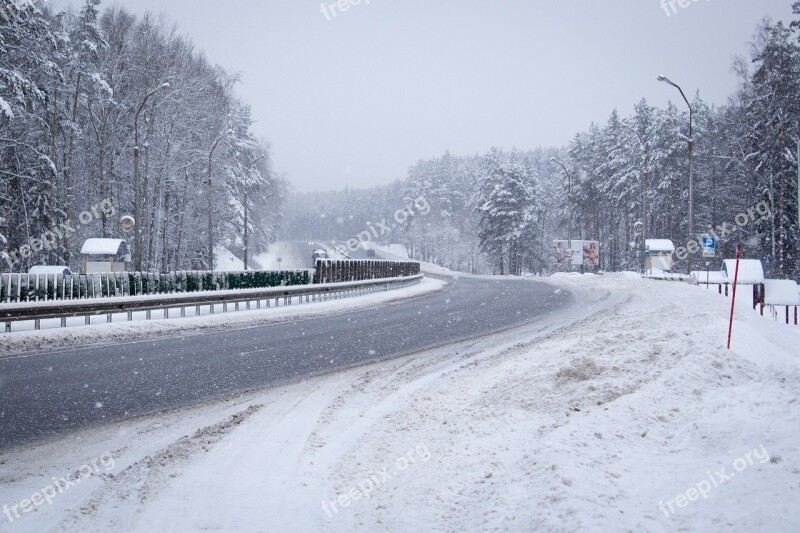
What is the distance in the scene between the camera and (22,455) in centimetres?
535

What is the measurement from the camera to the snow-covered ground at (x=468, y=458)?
3.85m

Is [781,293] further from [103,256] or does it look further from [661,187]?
[661,187]

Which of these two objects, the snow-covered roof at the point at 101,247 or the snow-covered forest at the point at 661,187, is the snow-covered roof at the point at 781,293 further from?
the snow-covered roof at the point at 101,247

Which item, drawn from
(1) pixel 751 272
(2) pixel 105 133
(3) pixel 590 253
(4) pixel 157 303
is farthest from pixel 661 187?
(4) pixel 157 303

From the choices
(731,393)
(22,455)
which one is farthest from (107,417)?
(731,393)

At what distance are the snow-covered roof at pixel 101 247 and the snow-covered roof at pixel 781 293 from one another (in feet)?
94.1

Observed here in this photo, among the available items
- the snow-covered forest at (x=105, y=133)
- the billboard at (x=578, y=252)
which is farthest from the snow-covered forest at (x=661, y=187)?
the snow-covered forest at (x=105, y=133)

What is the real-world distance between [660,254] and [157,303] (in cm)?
3856

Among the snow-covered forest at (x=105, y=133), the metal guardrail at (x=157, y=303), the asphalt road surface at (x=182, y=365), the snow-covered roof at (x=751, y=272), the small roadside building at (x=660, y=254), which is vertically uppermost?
the snow-covered forest at (x=105, y=133)

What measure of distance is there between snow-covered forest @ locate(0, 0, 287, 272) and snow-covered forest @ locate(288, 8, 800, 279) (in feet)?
88.0

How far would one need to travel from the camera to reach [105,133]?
34.4m

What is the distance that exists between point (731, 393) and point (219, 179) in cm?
4158

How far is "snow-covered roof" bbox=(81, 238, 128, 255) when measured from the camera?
2816 centimetres

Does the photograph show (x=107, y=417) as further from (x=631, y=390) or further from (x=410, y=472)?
(x=631, y=390)
